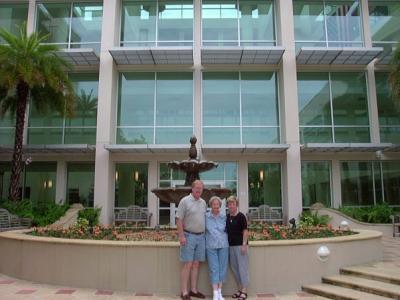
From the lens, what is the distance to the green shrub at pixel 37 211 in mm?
15680

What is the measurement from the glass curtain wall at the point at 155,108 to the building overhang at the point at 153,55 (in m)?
0.80

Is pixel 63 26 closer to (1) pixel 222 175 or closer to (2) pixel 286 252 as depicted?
(1) pixel 222 175

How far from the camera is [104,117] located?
18938mm

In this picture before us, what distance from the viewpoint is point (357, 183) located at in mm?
20000

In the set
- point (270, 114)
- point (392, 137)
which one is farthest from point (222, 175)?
point (392, 137)

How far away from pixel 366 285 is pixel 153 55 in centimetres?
1462

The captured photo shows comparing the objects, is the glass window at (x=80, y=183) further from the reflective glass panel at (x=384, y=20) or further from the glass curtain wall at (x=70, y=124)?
the reflective glass panel at (x=384, y=20)

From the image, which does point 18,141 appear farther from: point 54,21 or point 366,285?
point 366,285

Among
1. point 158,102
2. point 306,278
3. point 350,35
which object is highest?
point 350,35

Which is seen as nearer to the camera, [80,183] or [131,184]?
[131,184]

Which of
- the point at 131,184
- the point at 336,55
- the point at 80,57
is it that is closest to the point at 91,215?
the point at 131,184

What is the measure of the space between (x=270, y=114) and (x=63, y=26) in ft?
38.7

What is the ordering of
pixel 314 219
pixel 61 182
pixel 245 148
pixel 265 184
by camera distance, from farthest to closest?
pixel 61 182 → pixel 265 184 → pixel 245 148 → pixel 314 219

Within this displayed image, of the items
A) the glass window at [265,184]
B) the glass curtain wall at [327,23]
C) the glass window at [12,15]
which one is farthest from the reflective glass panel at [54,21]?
the glass curtain wall at [327,23]
